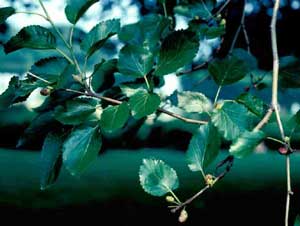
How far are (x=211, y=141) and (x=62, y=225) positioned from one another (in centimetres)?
391

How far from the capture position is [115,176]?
6691 millimetres

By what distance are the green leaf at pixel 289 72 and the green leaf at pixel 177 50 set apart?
0.97 feet

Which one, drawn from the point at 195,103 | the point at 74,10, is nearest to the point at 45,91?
the point at 74,10

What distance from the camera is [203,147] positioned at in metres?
0.72

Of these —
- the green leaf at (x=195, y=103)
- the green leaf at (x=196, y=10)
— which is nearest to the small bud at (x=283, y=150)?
the green leaf at (x=195, y=103)

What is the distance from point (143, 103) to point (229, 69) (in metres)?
0.17

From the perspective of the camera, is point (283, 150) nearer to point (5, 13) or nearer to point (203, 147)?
point (203, 147)

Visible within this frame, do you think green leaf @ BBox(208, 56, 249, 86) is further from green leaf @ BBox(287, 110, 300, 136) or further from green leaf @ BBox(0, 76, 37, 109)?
green leaf @ BBox(0, 76, 37, 109)

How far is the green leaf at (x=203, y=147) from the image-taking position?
0.70 metres

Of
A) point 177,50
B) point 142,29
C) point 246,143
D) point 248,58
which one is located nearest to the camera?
point 246,143

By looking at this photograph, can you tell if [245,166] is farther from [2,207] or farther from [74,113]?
[74,113]

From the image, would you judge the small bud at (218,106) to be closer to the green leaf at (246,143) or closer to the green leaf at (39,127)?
the green leaf at (246,143)

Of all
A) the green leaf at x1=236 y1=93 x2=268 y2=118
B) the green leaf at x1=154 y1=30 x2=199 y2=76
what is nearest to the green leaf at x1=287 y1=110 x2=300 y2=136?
the green leaf at x1=236 y1=93 x2=268 y2=118

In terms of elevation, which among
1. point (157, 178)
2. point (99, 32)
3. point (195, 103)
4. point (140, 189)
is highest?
point (99, 32)
